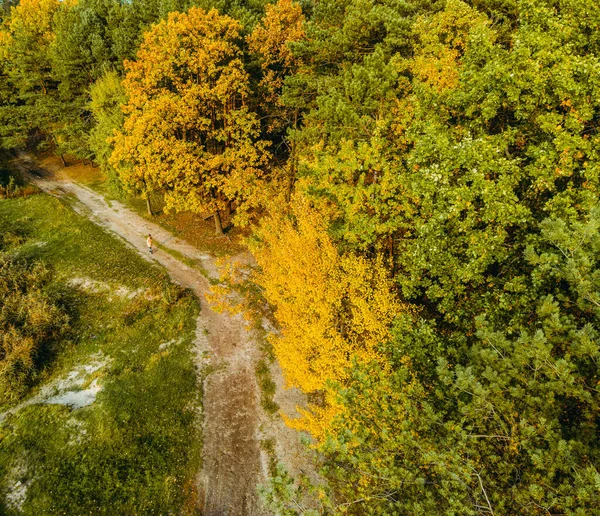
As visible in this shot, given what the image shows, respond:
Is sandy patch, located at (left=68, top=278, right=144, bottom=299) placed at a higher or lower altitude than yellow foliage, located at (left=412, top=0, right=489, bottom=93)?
lower

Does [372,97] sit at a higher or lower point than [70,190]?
higher

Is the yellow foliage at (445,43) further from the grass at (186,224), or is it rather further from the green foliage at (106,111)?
the green foliage at (106,111)

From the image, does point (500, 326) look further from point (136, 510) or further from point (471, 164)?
point (136, 510)

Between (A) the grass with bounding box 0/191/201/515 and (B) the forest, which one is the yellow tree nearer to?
(B) the forest

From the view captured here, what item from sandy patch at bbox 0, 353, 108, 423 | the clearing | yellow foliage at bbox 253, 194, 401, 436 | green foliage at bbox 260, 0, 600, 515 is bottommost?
the clearing

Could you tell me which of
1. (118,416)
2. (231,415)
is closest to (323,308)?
(231,415)

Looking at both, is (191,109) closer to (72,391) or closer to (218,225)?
(218,225)

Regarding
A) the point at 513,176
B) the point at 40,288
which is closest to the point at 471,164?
the point at 513,176

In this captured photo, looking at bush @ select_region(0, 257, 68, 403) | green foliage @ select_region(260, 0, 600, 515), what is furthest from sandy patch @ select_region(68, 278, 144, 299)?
green foliage @ select_region(260, 0, 600, 515)
